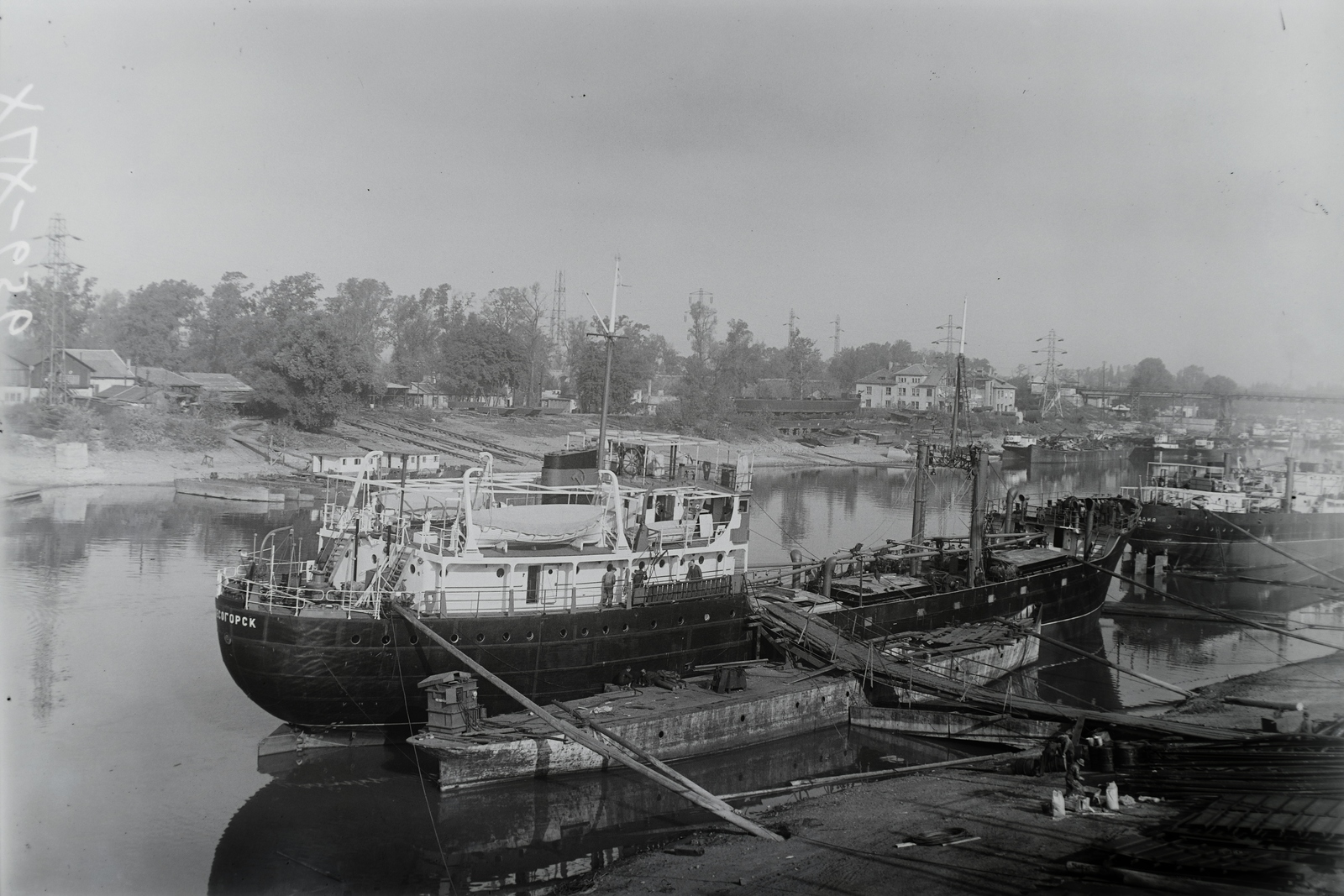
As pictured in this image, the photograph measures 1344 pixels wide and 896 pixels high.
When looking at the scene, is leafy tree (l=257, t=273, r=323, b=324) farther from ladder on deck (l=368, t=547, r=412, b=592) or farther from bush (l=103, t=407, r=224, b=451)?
ladder on deck (l=368, t=547, r=412, b=592)

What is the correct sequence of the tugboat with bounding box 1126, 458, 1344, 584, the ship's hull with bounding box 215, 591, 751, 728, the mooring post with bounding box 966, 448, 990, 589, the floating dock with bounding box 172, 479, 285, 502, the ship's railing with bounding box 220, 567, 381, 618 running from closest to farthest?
the ship's hull with bounding box 215, 591, 751, 728 → the ship's railing with bounding box 220, 567, 381, 618 → the mooring post with bounding box 966, 448, 990, 589 → the tugboat with bounding box 1126, 458, 1344, 584 → the floating dock with bounding box 172, 479, 285, 502

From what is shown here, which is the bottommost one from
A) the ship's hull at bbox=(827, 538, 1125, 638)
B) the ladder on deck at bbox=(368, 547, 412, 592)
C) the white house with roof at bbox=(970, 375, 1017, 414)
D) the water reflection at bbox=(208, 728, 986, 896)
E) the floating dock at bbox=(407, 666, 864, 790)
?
the water reflection at bbox=(208, 728, 986, 896)

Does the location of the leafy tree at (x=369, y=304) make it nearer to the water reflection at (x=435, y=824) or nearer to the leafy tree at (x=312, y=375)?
the leafy tree at (x=312, y=375)

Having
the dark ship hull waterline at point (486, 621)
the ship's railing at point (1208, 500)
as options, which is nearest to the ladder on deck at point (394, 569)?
the dark ship hull waterline at point (486, 621)

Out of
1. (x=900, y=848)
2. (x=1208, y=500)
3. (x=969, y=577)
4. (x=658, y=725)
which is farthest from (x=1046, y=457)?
(x=900, y=848)

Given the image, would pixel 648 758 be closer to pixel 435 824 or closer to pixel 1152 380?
pixel 435 824

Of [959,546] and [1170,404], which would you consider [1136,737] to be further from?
[1170,404]

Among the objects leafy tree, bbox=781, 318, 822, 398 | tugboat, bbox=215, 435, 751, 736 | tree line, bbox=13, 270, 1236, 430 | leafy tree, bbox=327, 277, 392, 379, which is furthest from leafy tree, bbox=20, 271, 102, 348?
leafy tree, bbox=781, 318, 822, 398
